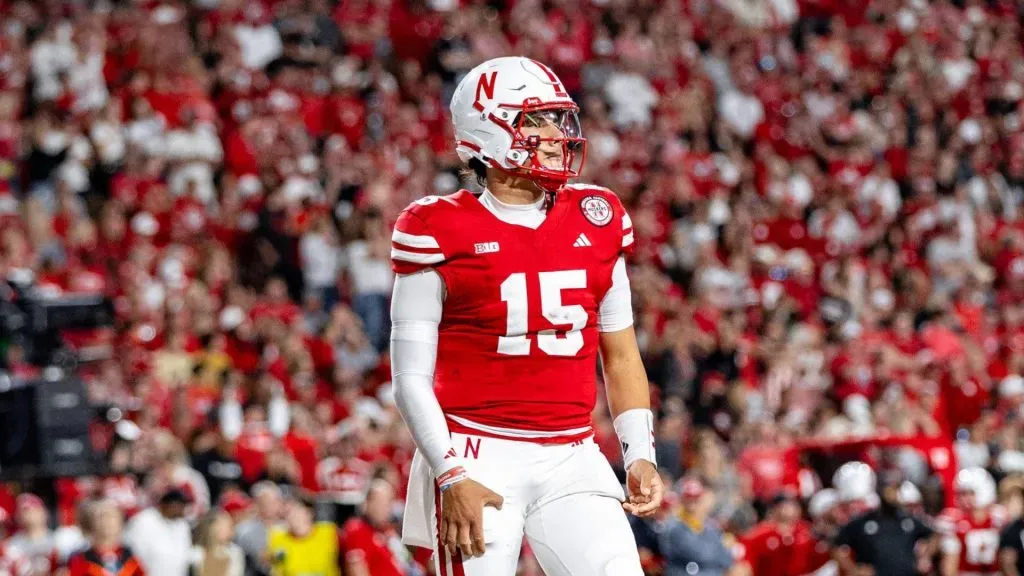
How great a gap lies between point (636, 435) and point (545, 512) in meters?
0.35

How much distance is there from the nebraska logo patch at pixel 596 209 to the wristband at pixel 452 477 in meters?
0.70

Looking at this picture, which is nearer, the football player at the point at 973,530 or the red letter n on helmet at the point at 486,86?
the red letter n on helmet at the point at 486,86

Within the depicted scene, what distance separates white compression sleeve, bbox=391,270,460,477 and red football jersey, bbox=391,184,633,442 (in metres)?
0.04

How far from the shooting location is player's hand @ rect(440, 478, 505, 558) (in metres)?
3.73

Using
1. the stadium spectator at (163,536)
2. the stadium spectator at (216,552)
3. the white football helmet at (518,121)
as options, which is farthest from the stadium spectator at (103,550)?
the white football helmet at (518,121)

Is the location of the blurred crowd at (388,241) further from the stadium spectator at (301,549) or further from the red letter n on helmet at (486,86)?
the red letter n on helmet at (486,86)

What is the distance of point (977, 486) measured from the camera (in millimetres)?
9352

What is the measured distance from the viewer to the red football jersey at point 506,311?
388 cm

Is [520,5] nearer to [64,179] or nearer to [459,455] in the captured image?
[64,179]

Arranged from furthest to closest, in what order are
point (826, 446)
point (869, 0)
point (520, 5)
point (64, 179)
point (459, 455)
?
1. point (869, 0)
2. point (520, 5)
3. point (64, 179)
4. point (826, 446)
5. point (459, 455)

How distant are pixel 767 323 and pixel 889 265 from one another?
1.88 m

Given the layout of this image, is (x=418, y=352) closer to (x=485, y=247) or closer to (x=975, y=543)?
(x=485, y=247)

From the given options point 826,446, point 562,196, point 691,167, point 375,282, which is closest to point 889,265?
point 691,167

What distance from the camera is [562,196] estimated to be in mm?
4062
